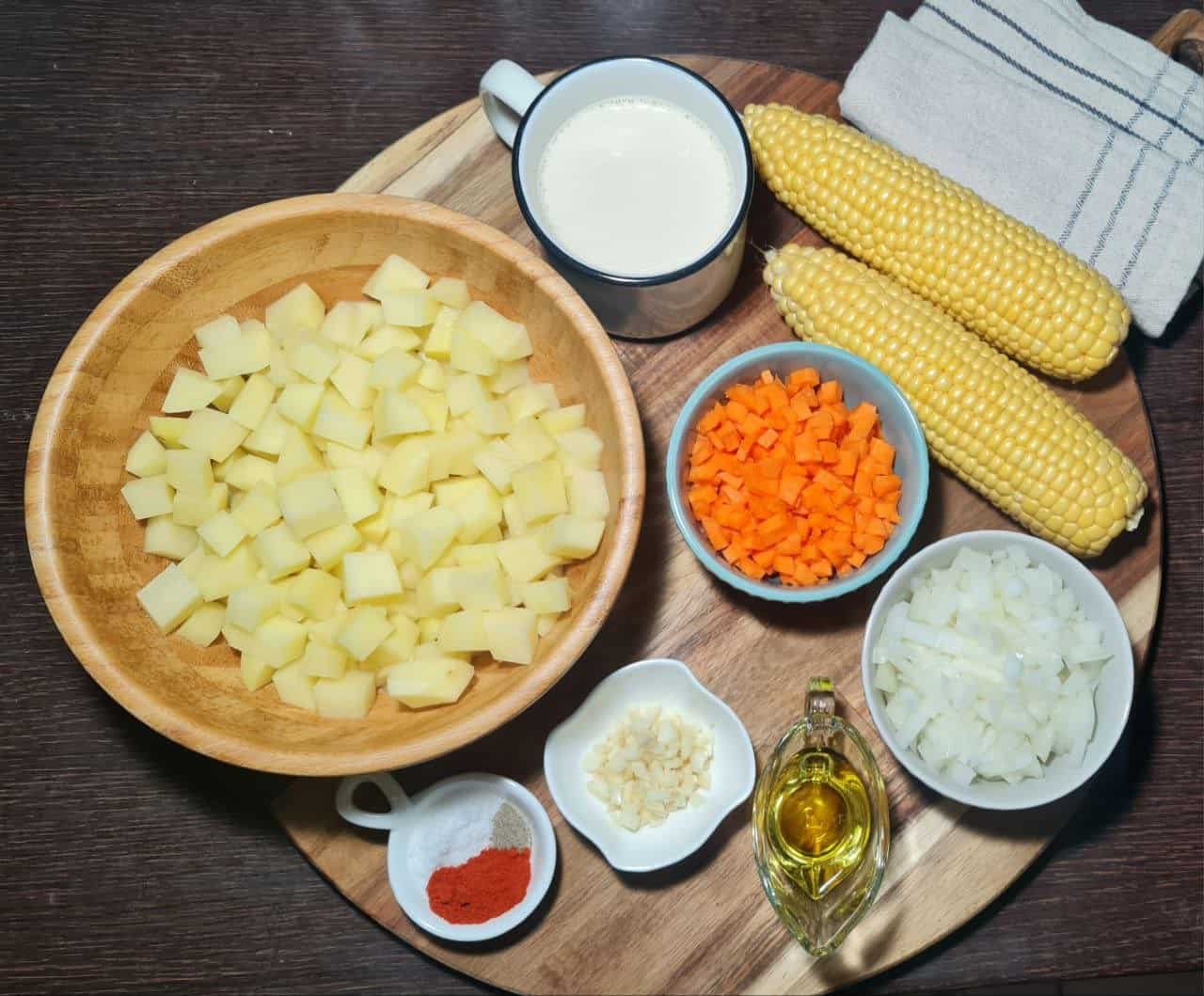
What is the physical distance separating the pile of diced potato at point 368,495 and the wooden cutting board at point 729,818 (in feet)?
0.77

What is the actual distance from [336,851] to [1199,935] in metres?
1.65

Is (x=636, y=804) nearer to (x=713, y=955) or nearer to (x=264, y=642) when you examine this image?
(x=713, y=955)

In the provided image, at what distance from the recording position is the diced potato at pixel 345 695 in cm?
177

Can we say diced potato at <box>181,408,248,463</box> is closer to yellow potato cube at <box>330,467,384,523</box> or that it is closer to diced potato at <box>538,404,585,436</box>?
yellow potato cube at <box>330,467,384,523</box>

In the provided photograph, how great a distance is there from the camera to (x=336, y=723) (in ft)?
5.87

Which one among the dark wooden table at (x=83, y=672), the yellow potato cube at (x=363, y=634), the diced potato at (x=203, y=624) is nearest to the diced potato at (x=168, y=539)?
the diced potato at (x=203, y=624)

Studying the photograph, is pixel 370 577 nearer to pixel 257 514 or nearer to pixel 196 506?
pixel 257 514

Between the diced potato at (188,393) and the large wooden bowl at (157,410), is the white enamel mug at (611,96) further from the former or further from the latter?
the diced potato at (188,393)

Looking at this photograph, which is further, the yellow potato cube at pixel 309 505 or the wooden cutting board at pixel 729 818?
the wooden cutting board at pixel 729 818

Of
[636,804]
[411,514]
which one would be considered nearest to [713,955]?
[636,804]

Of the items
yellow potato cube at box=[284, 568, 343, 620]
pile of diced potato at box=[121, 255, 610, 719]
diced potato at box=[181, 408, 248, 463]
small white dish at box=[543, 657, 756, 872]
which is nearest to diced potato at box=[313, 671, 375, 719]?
pile of diced potato at box=[121, 255, 610, 719]

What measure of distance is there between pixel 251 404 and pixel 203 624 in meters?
0.38

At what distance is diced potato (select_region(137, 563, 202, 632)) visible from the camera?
5.83 feet

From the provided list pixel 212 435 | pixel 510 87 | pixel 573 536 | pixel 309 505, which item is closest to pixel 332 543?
pixel 309 505
